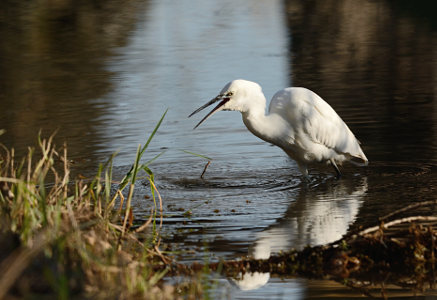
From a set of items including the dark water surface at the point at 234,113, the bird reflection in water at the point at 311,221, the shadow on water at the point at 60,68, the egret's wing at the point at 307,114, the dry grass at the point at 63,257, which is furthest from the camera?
the shadow on water at the point at 60,68

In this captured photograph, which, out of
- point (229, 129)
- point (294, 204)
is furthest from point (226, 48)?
point (294, 204)

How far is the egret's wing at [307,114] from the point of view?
7887 millimetres

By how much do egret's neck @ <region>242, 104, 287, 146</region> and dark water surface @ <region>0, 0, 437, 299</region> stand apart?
0.49 meters

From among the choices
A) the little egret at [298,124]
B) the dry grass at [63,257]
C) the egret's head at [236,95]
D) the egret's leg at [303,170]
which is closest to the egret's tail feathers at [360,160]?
the little egret at [298,124]

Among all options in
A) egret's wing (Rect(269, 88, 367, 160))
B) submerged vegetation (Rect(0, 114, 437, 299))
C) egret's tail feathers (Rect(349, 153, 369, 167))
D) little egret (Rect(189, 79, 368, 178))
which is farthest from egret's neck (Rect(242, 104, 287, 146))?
submerged vegetation (Rect(0, 114, 437, 299))

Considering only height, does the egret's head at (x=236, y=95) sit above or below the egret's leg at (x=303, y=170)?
above

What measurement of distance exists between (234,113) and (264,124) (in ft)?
11.8

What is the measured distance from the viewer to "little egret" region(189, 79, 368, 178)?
765cm

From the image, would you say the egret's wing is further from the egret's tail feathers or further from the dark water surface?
the dark water surface

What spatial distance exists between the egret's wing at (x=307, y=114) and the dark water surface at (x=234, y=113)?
0.44 metres

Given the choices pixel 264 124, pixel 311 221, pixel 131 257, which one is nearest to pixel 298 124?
pixel 264 124

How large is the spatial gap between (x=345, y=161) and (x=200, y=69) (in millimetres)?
6519

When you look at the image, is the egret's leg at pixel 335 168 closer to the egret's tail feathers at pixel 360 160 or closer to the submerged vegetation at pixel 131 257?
the egret's tail feathers at pixel 360 160

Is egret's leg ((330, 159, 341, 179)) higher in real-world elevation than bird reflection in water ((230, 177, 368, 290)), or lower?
lower
